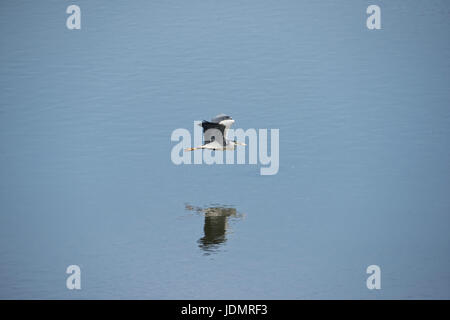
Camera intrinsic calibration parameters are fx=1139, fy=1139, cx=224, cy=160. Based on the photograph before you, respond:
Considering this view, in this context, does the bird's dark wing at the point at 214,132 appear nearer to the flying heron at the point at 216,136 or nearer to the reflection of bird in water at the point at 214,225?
the flying heron at the point at 216,136

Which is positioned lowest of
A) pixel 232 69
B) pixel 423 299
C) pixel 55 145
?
pixel 423 299

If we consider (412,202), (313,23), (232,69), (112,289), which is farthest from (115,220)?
(313,23)

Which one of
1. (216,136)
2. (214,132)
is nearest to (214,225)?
(216,136)

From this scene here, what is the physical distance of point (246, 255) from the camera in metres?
76.6

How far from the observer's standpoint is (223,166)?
89438mm

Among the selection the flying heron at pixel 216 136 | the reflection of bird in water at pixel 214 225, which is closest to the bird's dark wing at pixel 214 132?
the flying heron at pixel 216 136

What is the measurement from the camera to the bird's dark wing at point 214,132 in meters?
82.8

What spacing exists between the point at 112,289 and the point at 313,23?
49.9m

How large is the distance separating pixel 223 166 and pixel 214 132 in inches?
255

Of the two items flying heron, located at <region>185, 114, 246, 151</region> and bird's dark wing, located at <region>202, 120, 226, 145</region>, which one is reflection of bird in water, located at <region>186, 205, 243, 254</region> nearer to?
flying heron, located at <region>185, 114, 246, 151</region>

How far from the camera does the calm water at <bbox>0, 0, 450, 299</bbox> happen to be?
75375 millimetres

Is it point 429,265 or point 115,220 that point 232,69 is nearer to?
point 115,220

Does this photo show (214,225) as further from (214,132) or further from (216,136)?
(214,132)

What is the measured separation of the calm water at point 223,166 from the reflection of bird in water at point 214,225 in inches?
5.5
